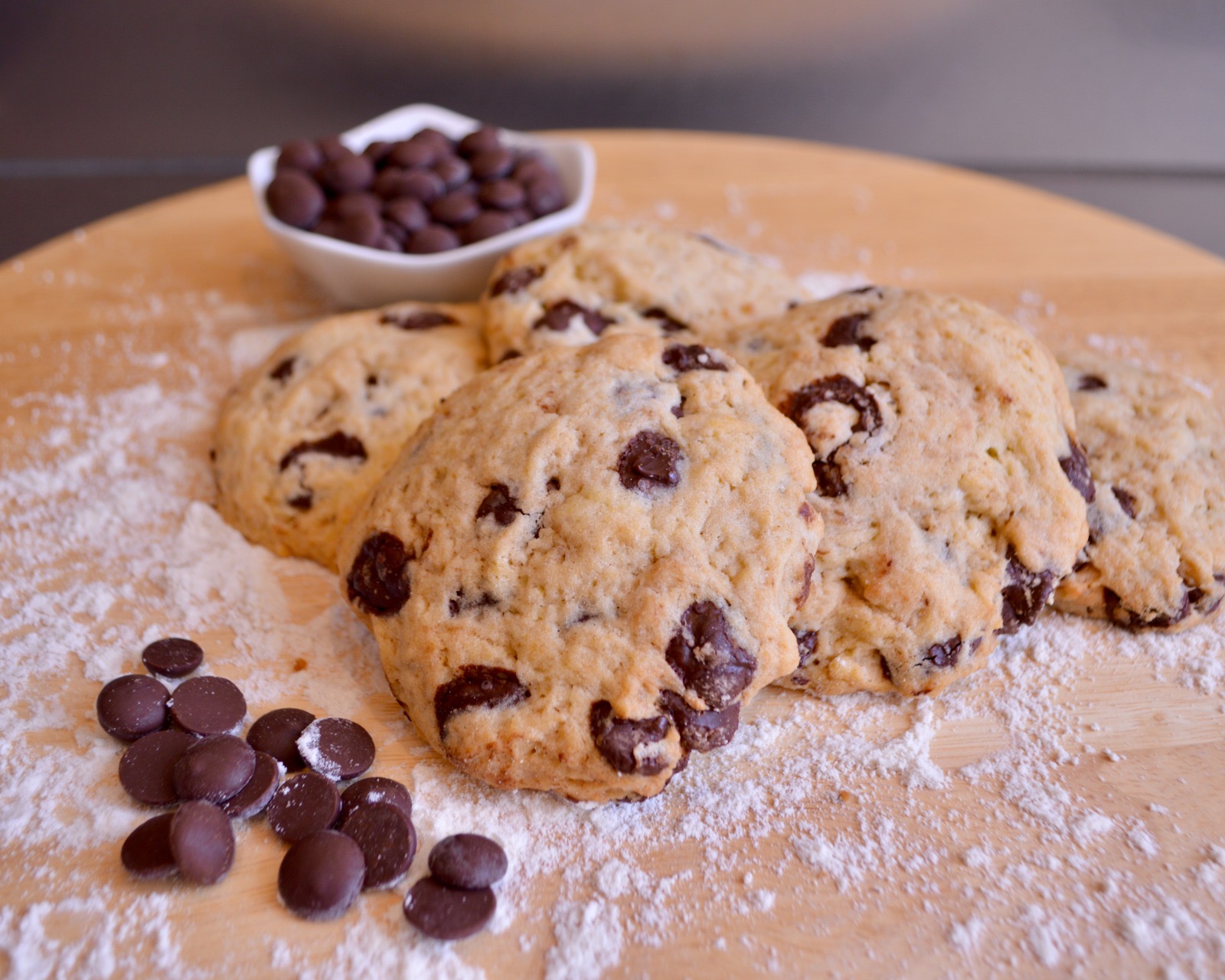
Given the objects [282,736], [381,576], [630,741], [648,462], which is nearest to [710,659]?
[630,741]

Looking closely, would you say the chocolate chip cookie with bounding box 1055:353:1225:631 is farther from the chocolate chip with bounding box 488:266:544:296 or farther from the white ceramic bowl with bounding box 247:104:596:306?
the white ceramic bowl with bounding box 247:104:596:306

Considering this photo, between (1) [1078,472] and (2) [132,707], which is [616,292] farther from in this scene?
(2) [132,707]

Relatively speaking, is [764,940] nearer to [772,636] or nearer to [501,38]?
[772,636]

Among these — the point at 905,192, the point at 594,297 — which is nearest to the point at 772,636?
the point at 594,297

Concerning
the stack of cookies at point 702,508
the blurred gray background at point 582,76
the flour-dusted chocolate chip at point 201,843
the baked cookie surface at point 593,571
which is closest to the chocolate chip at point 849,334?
the stack of cookies at point 702,508

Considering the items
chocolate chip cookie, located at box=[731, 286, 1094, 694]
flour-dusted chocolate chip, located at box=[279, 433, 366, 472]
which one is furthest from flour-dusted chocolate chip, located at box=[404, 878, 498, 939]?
flour-dusted chocolate chip, located at box=[279, 433, 366, 472]
